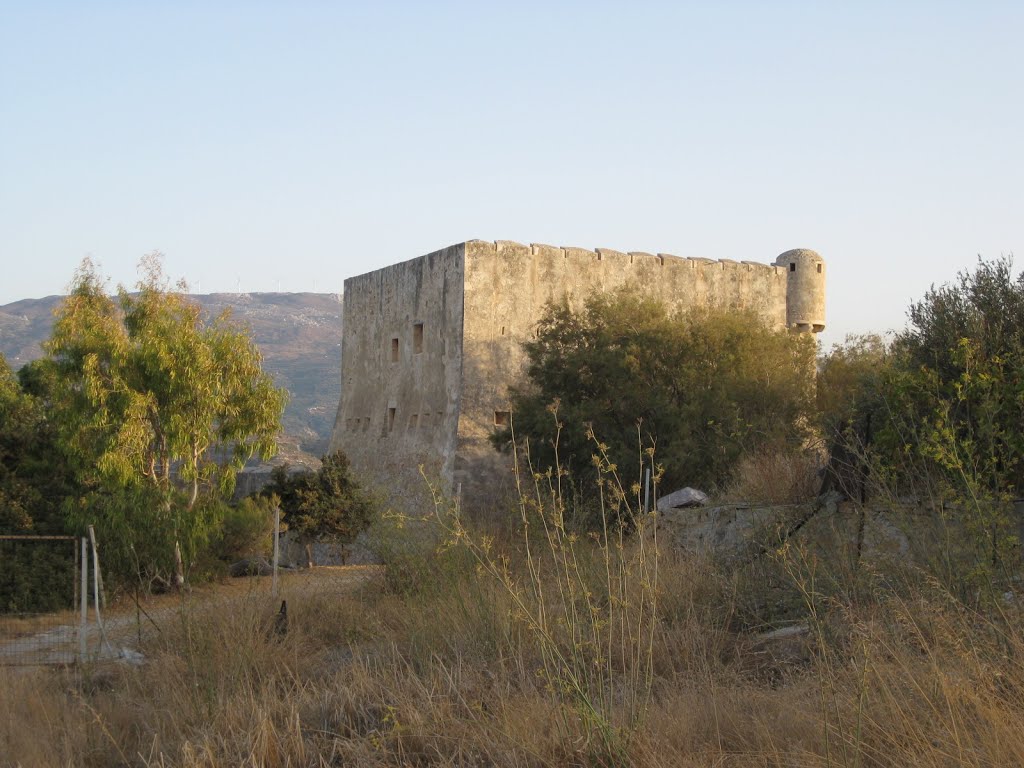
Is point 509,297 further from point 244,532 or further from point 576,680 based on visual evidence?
point 576,680

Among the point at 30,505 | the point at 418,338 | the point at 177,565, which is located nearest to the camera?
the point at 177,565

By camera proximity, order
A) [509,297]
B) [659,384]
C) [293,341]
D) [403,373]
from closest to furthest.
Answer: [659,384], [509,297], [403,373], [293,341]

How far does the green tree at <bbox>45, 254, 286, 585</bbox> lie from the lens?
1455cm

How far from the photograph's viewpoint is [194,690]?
607 centimetres

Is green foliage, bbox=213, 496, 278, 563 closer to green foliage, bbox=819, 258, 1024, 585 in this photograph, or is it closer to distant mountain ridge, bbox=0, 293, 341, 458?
green foliage, bbox=819, 258, 1024, 585

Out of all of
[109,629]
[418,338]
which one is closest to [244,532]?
[109,629]

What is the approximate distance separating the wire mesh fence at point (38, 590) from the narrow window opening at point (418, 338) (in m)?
10.3

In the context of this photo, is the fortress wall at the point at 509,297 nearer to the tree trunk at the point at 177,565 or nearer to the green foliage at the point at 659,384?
the green foliage at the point at 659,384

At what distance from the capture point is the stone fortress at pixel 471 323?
21391 mm

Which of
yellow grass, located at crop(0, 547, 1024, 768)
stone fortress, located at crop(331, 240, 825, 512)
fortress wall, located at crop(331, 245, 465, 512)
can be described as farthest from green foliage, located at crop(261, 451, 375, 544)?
yellow grass, located at crop(0, 547, 1024, 768)

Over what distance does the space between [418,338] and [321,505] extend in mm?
6270

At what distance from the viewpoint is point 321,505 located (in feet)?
58.5

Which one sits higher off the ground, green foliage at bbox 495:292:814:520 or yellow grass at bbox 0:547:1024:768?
green foliage at bbox 495:292:814:520

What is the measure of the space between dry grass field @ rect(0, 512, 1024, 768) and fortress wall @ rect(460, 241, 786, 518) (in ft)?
41.6
